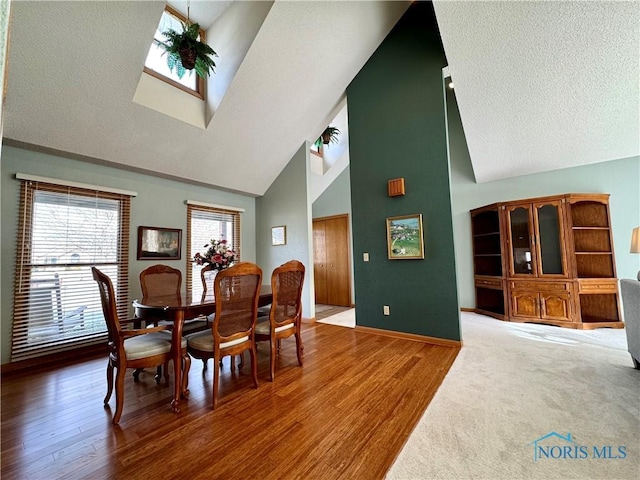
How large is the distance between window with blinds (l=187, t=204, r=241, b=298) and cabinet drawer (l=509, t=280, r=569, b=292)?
4696 mm

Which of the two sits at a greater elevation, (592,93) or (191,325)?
(592,93)

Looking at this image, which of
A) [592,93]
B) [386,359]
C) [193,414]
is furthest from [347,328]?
[592,93]

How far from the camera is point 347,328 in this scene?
4.15 meters

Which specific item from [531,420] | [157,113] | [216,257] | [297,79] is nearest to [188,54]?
[157,113]

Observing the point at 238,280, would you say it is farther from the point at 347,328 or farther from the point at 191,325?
the point at 347,328

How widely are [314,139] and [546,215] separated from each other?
3.96 meters

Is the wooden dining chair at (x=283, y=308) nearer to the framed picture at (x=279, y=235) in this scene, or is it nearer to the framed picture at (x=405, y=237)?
the framed picture at (x=405, y=237)

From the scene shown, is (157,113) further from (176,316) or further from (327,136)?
(327,136)

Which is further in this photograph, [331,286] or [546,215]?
[331,286]

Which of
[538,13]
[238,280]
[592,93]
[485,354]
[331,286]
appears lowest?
[485,354]

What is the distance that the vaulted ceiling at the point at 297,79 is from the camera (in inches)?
95.8

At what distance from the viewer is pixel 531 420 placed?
1.82m

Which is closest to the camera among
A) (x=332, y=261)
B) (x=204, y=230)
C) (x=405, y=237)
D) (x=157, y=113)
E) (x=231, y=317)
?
(x=231, y=317)

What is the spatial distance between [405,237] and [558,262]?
7.99 ft
